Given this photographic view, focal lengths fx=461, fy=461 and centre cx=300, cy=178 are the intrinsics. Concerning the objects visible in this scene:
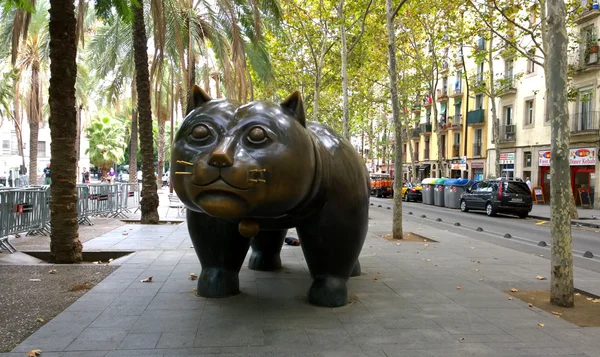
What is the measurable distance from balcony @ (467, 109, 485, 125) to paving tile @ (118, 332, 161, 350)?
35.0 meters

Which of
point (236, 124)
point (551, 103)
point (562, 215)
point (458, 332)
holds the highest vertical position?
point (551, 103)

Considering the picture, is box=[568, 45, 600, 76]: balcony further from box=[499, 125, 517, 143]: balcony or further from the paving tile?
the paving tile

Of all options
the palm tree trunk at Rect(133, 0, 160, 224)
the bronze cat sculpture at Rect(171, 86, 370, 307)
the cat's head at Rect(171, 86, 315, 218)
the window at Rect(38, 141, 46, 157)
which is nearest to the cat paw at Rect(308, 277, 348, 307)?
the bronze cat sculpture at Rect(171, 86, 370, 307)

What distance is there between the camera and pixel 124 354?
3.51 meters

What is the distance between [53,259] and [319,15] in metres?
13.6

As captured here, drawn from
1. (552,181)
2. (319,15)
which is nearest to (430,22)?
(319,15)

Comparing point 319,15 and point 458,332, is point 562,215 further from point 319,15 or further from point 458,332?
point 319,15

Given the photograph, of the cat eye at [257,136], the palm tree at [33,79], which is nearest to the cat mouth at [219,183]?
the cat eye at [257,136]

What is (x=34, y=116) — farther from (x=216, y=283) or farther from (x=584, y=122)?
(x=584, y=122)

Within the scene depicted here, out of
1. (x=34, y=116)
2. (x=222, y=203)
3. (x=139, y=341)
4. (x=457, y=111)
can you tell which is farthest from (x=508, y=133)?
(x=139, y=341)

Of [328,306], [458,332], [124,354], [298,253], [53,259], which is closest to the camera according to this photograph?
[124,354]

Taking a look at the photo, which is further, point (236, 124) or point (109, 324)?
point (109, 324)

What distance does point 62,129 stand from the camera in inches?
271

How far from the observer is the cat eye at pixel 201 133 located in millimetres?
3650
